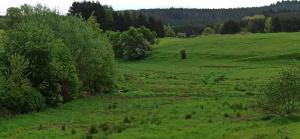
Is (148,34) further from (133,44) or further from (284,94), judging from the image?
(284,94)

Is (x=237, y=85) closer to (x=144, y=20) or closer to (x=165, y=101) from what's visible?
(x=165, y=101)

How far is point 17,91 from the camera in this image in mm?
47031

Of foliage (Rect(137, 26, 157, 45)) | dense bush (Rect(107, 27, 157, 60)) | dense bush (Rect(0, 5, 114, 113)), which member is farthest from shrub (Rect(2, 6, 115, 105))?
foliage (Rect(137, 26, 157, 45))

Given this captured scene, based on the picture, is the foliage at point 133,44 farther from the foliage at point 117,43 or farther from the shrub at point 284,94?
the shrub at point 284,94

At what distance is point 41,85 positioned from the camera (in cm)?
5181

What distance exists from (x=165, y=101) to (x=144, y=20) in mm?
136262

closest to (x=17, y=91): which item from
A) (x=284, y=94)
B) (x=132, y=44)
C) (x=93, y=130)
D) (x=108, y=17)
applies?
(x=93, y=130)

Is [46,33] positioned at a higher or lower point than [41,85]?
higher

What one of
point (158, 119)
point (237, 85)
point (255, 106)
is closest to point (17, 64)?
point (158, 119)

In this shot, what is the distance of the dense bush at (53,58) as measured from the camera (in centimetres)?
5064

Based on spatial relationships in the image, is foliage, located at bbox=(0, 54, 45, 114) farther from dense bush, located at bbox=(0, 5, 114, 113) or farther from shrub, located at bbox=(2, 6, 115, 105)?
shrub, located at bbox=(2, 6, 115, 105)

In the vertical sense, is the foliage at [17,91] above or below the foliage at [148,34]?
below

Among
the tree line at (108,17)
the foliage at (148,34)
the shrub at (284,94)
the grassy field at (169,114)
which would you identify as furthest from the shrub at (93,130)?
the tree line at (108,17)

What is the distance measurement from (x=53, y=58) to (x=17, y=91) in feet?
24.2
